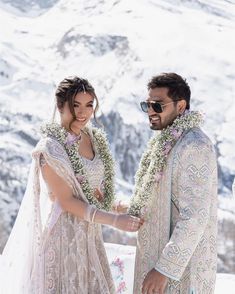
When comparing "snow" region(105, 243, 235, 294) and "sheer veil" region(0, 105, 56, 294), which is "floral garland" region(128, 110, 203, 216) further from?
"snow" region(105, 243, 235, 294)

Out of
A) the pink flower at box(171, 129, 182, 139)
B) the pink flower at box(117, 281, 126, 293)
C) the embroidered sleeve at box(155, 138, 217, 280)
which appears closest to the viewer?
the embroidered sleeve at box(155, 138, 217, 280)

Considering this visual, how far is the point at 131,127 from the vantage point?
92.2ft

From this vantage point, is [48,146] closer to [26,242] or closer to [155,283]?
[26,242]

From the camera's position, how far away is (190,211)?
221 cm

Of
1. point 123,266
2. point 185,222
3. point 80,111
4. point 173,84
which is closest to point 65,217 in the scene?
point 80,111

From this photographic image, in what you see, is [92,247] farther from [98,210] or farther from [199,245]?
[199,245]

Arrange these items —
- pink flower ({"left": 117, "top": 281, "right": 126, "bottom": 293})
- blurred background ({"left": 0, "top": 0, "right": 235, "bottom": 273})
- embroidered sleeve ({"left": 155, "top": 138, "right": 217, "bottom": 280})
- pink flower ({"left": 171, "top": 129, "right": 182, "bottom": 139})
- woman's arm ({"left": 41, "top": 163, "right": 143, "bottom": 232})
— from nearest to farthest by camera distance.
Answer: embroidered sleeve ({"left": 155, "top": 138, "right": 217, "bottom": 280}) → pink flower ({"left": 171, "top": 129, "right": 182, "bottom": 139}) → woman's arm ({"left": 41, "top": 163, "right": 143, "bottom": 232}) → pink flower ({"left": 117, "top": 281, "right": 126, "bottom": 293}) → blurred background ({"left": 0, "top": 0, "right": 235, "bottom": 273})

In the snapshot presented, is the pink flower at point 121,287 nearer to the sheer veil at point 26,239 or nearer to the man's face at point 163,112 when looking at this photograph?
the sheer veil at point 26,239

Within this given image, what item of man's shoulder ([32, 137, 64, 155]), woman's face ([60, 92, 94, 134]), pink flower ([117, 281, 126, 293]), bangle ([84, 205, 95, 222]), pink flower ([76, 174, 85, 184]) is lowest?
pink flower ([117, 281, 126, 293])

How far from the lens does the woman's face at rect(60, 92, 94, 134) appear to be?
8.09 ft

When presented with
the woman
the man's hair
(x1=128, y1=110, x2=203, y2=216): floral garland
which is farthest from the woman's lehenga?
the man's hair

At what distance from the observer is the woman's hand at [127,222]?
2377 mm

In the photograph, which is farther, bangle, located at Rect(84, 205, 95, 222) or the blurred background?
the blurred background

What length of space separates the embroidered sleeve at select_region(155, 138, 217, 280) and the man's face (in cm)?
17
